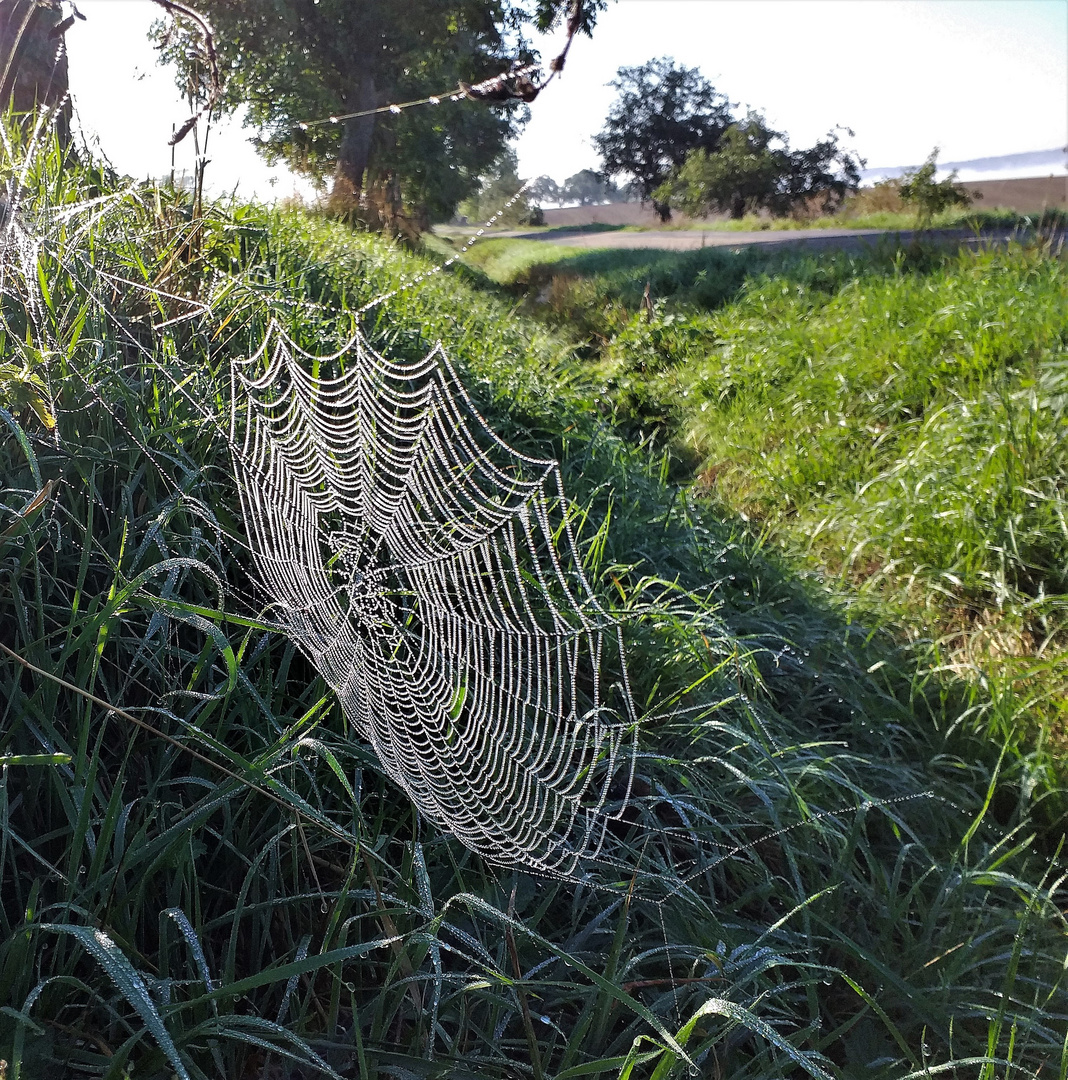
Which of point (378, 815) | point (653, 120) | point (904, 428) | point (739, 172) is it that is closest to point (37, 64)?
point (378, 815)

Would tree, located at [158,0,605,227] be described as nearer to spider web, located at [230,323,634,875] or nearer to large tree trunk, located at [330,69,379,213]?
large tree trunk, located at [330,69,379,213]

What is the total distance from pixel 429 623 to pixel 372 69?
14.2m

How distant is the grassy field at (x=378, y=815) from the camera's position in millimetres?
1286

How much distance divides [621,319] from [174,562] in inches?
320

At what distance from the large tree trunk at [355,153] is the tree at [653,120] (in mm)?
24156

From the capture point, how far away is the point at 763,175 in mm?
23297

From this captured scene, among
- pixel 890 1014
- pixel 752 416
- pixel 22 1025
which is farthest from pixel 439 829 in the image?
pixel 752 416

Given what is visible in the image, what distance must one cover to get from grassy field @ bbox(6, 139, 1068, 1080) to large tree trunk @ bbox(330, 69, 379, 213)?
3681 mm

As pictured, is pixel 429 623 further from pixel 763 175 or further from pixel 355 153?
pixel 763 175

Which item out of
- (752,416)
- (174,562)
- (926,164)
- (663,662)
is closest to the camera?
(174,562)


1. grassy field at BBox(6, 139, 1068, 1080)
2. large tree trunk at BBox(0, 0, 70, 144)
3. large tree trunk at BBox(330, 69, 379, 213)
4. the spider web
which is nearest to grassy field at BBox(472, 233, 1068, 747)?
grassy field at BBox(6, 139, 1068, 1080)

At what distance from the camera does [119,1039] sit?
4.06 ft

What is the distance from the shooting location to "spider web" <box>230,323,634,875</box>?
1769mm

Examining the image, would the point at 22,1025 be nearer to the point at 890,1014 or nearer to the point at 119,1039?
the point at 119,1039
